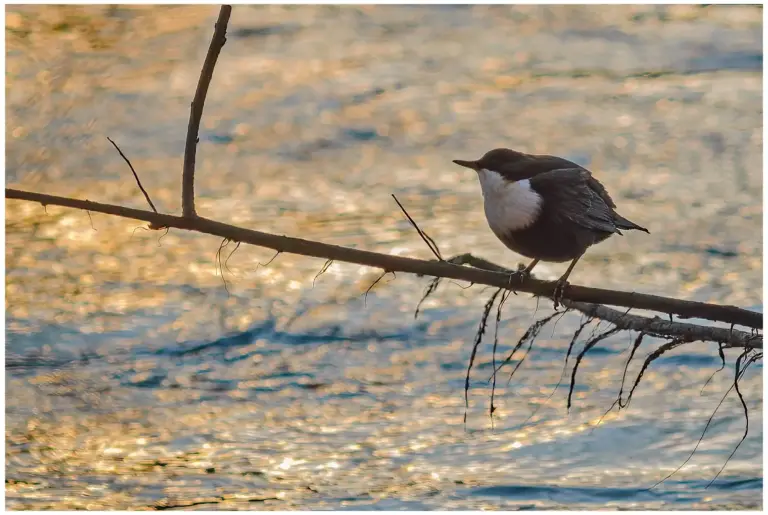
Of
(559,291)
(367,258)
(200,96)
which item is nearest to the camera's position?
(367,258)

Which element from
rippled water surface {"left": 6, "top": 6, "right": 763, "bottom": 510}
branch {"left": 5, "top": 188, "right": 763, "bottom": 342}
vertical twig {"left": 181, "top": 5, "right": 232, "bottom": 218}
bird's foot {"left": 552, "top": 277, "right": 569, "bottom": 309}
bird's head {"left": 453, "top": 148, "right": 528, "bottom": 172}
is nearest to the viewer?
branch {"left": 5, "top": 188, "right": 763, "bottom": 342}

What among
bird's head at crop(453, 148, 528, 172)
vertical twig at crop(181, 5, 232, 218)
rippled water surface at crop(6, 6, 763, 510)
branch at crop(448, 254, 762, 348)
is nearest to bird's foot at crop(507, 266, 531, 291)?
branch at crop(448, 254, 762, 348)

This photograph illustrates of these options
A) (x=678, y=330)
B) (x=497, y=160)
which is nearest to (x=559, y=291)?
(x=678, y=330)

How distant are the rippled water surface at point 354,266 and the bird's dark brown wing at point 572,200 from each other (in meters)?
1.54

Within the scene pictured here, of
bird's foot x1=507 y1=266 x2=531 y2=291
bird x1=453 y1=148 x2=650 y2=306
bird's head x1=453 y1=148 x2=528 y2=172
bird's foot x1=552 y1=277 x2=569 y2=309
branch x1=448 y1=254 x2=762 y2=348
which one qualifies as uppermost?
bird's head x1=453 y1=148 x2=528 y2=172

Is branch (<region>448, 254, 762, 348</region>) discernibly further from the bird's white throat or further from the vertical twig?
the vertical twig

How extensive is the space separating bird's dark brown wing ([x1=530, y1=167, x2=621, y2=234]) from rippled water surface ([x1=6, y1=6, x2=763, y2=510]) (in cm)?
154

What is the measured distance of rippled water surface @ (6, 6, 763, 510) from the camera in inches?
206

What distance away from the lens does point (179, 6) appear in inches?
424

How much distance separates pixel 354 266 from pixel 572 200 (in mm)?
3417

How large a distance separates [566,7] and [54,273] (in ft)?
19.6

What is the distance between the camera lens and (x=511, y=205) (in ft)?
12.8

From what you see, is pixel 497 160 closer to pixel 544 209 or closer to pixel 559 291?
pixel 544 209

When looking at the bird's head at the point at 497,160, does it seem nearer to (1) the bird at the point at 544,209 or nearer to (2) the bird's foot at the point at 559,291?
(1) the bird at the point at 544,209
